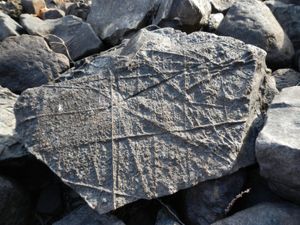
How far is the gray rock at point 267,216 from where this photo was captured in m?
2.21

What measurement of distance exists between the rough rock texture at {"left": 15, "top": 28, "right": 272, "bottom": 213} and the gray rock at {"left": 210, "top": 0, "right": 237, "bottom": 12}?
1.25 meters

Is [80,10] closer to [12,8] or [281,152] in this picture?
[12,8]

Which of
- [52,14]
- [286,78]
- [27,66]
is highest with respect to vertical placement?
[286,78]

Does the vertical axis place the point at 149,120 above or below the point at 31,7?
above

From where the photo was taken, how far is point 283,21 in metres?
3.79

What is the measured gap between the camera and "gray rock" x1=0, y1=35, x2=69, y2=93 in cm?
327

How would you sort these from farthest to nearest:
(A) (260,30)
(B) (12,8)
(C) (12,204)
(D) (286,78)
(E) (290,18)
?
(B) (12,8)
(E) (290,18)
(A) (260,30)
(D) (286,78)
(C) (12,204)

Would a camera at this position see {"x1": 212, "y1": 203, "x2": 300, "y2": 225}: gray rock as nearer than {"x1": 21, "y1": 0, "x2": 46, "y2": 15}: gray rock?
Yes

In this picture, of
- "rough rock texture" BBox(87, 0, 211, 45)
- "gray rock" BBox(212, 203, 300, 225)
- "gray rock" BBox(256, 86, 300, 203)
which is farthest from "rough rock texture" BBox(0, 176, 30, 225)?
"rough rock texture" BBox(87, 0, 211, 45)

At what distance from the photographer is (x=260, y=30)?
3.35 meters

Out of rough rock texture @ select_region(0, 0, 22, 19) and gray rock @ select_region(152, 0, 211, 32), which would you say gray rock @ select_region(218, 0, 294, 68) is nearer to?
gray rock @ select_region(152, 0, 211, 32)

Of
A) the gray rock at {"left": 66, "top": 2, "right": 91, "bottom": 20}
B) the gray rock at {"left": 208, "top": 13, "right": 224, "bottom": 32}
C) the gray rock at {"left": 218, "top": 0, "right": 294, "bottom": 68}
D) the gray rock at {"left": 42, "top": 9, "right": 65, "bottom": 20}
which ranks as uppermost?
the gray rock at {"left": 218, "top": 0, "right": 294, "bottom": 68}

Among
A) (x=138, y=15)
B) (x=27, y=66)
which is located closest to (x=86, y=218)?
(x=27, y=66)

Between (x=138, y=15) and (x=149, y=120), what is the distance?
1.43 m
